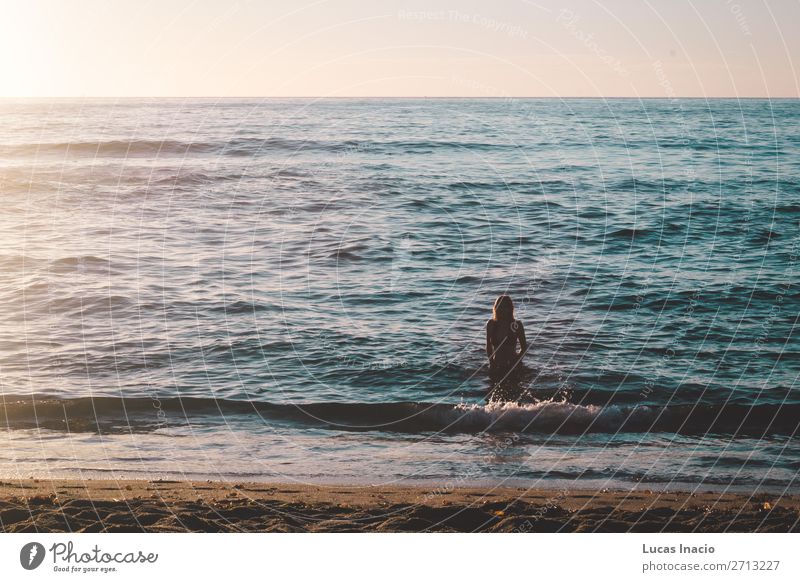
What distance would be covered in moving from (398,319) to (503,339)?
4.05m

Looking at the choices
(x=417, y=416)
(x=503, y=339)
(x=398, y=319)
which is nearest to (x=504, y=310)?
(x=503, y=339)

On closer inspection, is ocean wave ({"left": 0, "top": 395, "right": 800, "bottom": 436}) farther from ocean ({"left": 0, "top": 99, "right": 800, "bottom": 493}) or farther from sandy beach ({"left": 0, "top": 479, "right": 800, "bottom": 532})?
sandy beach ({"left": 0, "top": 479, "right": 800, "bottom": 532})

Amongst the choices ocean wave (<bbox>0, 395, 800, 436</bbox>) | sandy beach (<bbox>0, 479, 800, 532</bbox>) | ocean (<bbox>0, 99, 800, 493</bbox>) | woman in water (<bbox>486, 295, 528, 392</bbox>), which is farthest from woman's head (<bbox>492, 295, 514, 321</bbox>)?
sandy beach (<bbox>0, 479, 800, 532</bbox>)

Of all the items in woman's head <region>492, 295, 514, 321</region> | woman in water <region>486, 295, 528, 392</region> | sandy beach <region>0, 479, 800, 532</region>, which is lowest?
sandy beach <region>0, 479, 800, 532</region>

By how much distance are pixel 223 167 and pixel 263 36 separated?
1998 cm

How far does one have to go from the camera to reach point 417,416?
39.2ft

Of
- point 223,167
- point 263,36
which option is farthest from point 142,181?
point 263,36

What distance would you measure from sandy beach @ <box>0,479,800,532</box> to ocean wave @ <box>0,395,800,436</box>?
86.0 inches

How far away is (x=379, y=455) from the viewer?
10.5m

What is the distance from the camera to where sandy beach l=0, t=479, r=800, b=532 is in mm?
8156

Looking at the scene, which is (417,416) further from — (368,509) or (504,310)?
(368,509)

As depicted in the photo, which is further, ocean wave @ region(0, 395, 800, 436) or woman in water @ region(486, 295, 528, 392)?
woman in water @ region(486, 295, 528, 392)

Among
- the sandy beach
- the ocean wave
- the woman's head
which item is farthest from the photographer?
the woman's head
